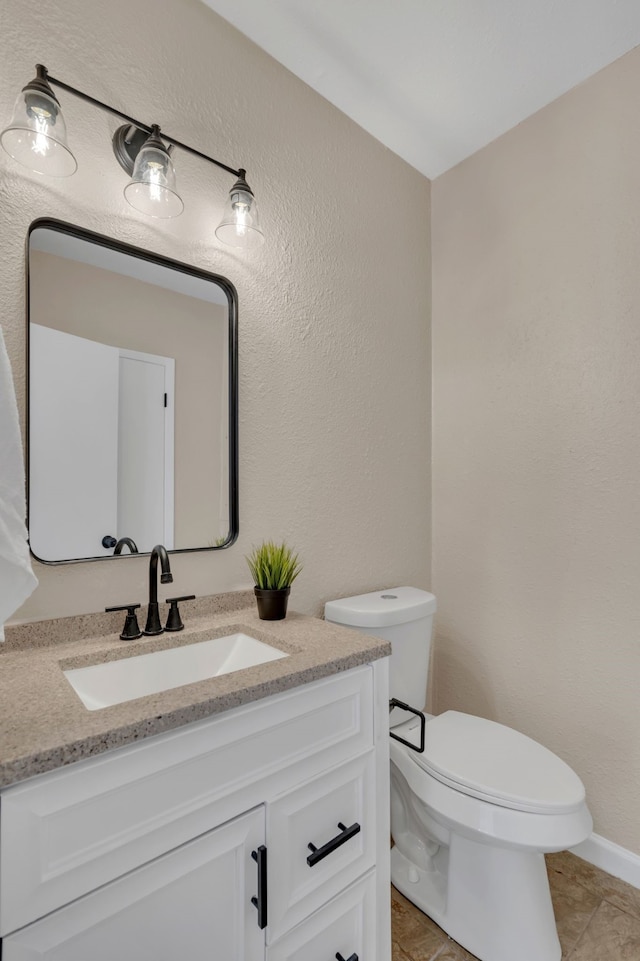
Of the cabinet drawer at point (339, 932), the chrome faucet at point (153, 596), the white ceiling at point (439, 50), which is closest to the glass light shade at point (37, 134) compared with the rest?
the white ceiling at point (439, 50)

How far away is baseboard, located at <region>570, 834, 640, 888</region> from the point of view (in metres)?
1.46

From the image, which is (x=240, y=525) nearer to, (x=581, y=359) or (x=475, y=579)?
(x=475, y=579)

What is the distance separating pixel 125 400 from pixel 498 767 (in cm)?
135

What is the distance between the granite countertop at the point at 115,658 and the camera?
64cm

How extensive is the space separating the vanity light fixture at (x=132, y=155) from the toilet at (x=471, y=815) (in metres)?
1.17

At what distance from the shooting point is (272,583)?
4.18 ft

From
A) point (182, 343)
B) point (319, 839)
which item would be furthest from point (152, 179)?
point (319, 839)

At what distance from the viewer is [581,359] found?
5.32 feet

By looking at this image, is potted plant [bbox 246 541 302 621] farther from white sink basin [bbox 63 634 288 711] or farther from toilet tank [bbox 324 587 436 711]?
toilet tank [bbox 324 587 436 711]

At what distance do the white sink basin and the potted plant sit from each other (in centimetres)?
11

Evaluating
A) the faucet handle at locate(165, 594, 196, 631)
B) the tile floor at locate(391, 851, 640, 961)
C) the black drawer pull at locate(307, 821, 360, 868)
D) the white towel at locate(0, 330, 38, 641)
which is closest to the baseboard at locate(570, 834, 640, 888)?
the tile floor at locate(391, 851, 640, 961)

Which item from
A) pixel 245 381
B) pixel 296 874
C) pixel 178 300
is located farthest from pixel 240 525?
pixel 296 874

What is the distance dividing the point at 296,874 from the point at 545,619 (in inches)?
46.9

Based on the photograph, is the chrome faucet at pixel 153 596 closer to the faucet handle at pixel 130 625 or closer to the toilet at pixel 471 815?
the faucet handle at pixel 130 625
